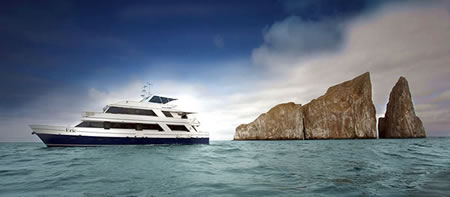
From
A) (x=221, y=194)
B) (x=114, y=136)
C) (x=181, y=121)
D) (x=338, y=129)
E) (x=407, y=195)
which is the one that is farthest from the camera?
(x=338, y=129)

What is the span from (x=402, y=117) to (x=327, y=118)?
28.0 metres

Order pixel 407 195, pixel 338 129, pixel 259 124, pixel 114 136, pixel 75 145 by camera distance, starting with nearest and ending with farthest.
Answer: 1. pixel 407 195
2. pixel 75 145
3. pixel 114 136
4. pixel 338 129
5. pixel 259 124

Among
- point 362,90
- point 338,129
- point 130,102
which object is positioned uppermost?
point 362,90

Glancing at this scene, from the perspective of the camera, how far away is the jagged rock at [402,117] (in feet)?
261

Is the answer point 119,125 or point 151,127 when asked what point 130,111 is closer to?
point 119,125

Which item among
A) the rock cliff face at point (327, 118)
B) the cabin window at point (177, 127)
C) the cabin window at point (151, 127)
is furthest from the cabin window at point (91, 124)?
the rock cliff face at point (327, 118)

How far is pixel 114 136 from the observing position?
2133 centimetres

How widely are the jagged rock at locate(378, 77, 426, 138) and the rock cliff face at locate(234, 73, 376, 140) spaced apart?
990cm

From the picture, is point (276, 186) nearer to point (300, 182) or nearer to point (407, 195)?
point (300, 182)

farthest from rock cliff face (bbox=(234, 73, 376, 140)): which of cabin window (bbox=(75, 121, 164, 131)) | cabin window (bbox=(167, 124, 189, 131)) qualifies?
cabin window (bbox=(75, 121, 164, 131))

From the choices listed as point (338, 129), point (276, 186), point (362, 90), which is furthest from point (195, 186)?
point (362, 90)

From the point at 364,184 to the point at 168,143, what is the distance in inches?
855

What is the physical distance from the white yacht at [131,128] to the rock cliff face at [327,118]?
218 ft

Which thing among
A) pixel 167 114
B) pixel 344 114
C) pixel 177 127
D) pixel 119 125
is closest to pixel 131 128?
pixel 119 125
